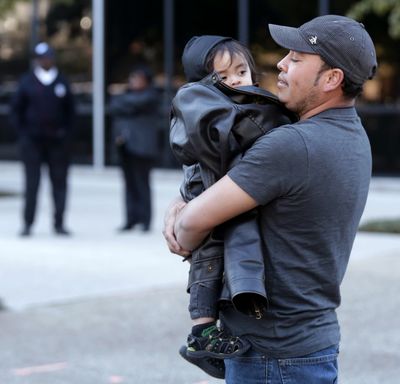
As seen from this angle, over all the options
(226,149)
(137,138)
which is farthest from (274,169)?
(137,138)

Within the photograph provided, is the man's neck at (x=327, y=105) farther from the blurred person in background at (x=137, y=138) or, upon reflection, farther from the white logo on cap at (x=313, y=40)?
the blurred person in background at (x=137, y=138)

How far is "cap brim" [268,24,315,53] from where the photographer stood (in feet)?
9.89

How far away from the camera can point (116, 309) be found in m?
7.84

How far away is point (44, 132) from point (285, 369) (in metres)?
8.23

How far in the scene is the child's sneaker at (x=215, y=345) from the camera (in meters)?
3.02

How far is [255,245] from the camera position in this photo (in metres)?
2.97

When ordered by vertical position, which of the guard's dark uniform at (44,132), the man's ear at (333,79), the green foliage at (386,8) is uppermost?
the man's ear at (333,79)

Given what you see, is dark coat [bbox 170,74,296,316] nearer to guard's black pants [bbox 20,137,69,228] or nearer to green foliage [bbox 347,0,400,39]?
guard's black pants [bbox 20,137,69,228]

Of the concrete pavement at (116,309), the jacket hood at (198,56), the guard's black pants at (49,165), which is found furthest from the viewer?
the guard's black pants at (49,165)

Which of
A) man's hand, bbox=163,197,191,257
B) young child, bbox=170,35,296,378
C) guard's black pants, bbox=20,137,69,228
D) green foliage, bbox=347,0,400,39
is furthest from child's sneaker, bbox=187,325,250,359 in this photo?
green foliage, bbox=347,0,400,39

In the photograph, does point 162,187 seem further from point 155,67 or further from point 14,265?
point 14,265

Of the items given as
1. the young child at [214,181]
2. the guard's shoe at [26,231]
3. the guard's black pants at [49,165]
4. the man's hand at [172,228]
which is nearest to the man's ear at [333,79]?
the young child at [214,181]

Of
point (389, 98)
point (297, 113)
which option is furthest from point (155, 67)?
point (297, 113)

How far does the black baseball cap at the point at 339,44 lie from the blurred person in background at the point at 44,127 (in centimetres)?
809
